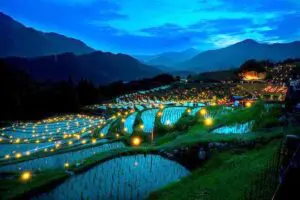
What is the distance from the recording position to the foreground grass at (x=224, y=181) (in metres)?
11.6

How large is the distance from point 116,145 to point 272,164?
817 inches

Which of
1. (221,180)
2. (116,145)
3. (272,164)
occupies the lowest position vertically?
(116,145)

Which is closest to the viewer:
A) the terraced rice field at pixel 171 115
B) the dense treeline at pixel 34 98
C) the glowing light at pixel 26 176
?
the glowing light at pixel 26 176

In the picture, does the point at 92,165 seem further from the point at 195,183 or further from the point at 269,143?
the point at 269,143

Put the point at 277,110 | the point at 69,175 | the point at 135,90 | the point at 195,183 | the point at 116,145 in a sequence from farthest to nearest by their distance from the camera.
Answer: the point at 135,90 < the point at 116,145 < the point at 277,110 < the point at 69,175 < the point at 195,183

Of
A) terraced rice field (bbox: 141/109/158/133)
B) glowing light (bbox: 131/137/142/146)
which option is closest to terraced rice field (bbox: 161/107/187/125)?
terraced rice field (bbox: 141/109/158/133)

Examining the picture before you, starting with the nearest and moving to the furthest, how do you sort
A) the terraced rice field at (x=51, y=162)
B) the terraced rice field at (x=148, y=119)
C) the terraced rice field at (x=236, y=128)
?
the terraced rice field at (x=51, y=162) → the terraced rice field at (x=236, y=128) → the terraced rice field at (x=148, y=119)

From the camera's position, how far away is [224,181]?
41.2ft

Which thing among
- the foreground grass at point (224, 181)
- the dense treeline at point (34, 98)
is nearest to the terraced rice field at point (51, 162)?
the foreground grass at point (224, 181)

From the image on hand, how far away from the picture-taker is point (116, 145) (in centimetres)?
3070

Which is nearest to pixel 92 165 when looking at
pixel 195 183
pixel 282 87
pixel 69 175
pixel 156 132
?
pixel 69 175

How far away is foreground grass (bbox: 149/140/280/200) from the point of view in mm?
11560

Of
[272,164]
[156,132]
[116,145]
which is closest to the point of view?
[272,164]

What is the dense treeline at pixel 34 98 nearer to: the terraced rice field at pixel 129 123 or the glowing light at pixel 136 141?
the terraced rice field at pixel 129 123
